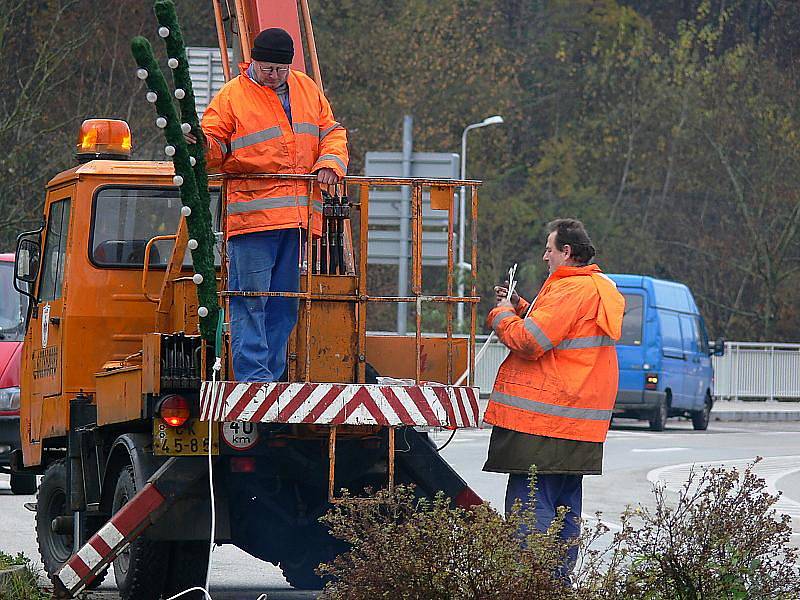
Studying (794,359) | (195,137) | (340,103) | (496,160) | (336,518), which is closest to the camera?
(336,518)

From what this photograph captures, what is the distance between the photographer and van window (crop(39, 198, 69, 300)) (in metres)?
9.62

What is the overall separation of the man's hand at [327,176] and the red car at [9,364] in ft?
19.6

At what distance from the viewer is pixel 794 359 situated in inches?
1593

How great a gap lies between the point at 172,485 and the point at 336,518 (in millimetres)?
1595

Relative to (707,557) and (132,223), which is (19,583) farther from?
(707,557)

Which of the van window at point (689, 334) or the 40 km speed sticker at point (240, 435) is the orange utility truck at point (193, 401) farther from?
the van window at point (689, 334)

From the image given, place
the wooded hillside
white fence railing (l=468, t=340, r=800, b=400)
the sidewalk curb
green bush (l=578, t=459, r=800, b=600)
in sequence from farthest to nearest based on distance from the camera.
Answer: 1. the wooded hillside
2. white fence railing (l=468, t=340, r=800, b=400)
3. the sidewalk curb
4. green bush (l=578, t=459, r=800, b=600)

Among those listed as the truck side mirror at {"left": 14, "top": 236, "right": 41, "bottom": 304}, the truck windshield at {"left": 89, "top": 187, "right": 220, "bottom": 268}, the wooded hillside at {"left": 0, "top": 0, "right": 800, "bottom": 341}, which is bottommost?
the truck side mirror at {"left": 14, "top": 236, "right": 41, "bottom": 304}

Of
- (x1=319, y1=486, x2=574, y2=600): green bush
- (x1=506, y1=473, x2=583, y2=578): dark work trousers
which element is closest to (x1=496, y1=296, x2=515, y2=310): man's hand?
(x1=506, y1=473, x2=583, y2=578): dark work trousers

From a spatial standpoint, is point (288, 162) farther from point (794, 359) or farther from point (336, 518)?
point (794, 359)

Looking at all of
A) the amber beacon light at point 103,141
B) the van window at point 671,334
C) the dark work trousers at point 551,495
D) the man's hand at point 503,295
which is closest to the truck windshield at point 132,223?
the amber beacon light at point 103,141

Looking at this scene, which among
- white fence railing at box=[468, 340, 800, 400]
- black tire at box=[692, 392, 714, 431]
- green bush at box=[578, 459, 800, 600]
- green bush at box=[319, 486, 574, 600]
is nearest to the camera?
green bush at box=[319, 486, 574, 600]

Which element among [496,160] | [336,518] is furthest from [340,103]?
[336,518]

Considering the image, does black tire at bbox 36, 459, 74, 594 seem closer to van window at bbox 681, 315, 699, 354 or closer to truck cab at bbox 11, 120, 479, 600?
truck cab at bbox 11, 120, 479, 600
